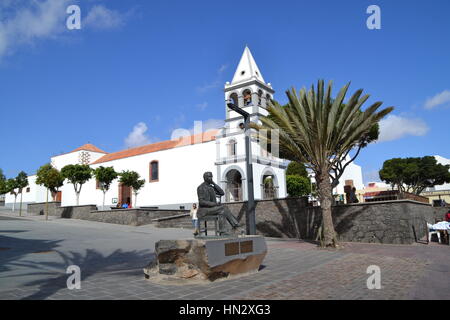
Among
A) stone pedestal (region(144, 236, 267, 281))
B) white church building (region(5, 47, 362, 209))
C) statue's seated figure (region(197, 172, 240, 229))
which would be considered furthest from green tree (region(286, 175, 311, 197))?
stone pedestal (region(144, 236, 267, 281))

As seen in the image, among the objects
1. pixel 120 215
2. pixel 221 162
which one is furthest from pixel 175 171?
pixel 120 215

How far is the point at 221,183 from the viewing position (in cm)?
2955

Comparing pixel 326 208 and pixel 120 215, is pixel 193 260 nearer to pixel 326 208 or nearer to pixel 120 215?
pixel 326 208

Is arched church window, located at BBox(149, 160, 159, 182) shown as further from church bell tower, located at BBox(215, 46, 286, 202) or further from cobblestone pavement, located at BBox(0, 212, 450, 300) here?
cobblestone pavement, located at BBox(0, 212, 450, 300)

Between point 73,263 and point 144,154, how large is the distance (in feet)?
90.3

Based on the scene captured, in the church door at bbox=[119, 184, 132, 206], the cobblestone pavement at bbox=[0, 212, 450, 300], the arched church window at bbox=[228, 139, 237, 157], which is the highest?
the arched church window at bbox=[228, 139, 237, 157]

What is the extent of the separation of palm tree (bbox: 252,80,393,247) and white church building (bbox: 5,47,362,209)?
1451 centimetres

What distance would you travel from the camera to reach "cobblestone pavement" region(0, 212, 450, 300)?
504 cm

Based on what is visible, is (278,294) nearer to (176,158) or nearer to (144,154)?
(176,158)

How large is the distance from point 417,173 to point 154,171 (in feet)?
117

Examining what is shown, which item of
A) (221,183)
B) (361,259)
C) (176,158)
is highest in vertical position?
(176,158)

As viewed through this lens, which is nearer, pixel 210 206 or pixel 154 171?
pixel 210 206

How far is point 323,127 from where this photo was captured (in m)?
12.3
